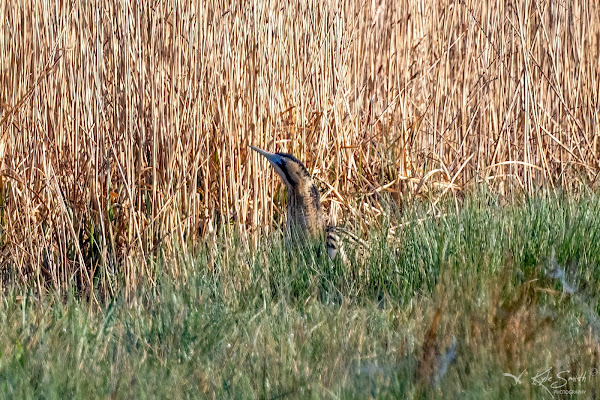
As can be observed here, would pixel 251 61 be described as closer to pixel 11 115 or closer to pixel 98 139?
pixel 98 139

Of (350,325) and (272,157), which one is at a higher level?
(272,157)

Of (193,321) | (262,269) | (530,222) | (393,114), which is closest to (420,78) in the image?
(393,114)

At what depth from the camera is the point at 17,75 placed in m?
3.57

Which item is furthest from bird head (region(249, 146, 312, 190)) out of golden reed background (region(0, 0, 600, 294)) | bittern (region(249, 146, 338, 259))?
golden reed background (region(0, 0, 600, 294))

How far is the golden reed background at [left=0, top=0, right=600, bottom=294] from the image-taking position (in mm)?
3408

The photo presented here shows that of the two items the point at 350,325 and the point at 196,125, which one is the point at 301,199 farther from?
the point at 350,325

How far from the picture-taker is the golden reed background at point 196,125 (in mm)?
3408

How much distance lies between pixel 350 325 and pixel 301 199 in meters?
1.21

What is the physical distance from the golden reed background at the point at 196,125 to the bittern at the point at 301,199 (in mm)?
217
